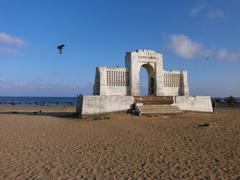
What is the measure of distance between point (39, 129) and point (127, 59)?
33.6 ft

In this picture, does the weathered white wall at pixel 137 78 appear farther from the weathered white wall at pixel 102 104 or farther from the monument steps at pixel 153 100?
the weathered white wall at pixel 102 104

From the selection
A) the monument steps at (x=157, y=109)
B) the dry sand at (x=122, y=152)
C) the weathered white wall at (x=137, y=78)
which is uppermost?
the weathered white wall at (x=137, y=78)

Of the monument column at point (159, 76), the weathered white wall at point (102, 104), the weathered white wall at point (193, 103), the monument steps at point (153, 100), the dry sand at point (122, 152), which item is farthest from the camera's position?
the monument column at point (159, 76)

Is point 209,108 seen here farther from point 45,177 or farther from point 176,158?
point 45,177

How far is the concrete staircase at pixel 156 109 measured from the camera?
21.3 m

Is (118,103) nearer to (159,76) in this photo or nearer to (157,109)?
(157,109)

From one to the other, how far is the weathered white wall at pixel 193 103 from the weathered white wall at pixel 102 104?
13.1 feet

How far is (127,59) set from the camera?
24281 mm

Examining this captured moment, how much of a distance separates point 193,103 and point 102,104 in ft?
25.0

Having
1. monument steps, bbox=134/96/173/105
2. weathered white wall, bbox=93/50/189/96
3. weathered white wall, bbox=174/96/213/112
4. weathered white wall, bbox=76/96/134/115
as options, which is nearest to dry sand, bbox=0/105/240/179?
weathered white wall, bbox=76/96/134/115

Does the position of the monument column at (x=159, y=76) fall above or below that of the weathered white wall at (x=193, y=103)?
above

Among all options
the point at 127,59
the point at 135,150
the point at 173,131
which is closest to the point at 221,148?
the point at 135,150

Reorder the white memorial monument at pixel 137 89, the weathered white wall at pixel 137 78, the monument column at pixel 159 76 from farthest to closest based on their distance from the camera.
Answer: the monument column at pixel 159 76 → the weathered white wall at pixel 137 78 → the white memorial monument at pixel 137 89

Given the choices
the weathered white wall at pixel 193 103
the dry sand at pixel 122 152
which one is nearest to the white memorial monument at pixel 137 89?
the weathered white wall at pixel 193 103
